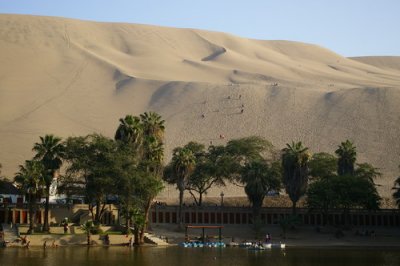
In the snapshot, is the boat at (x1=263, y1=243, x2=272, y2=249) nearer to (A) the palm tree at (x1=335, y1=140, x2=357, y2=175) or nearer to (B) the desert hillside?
(A) the palm tree at (x1=335, y1=140, x2=357, y2=175)

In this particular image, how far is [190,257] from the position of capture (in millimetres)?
62250

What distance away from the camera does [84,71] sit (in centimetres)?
18212

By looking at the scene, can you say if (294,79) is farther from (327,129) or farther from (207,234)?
(207,234)

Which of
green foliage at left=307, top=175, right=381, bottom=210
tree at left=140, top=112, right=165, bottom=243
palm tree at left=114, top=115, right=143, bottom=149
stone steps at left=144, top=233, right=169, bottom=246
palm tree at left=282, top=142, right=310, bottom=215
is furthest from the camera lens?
palm tree at left=282, top=142, right=310, bottom=215

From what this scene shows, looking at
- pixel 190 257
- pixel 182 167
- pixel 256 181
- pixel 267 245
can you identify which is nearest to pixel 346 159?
pixel 256 181

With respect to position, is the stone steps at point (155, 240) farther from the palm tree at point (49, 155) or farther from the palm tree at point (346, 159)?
the palm tree at point (346, 159)

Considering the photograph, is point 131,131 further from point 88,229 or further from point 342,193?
point 342,193

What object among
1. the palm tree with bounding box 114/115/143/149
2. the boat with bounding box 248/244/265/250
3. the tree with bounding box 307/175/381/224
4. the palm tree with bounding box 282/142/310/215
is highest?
the palm tree with bounding box 114/115/143/149

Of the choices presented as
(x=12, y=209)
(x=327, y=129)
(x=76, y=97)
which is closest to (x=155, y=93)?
(x=76, y=97)

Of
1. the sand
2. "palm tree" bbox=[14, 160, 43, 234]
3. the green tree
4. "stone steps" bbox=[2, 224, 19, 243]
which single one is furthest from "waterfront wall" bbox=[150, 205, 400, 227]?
"palm tree" bbox=[14, 160, 43, 234]

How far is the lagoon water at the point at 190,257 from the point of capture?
57159mm

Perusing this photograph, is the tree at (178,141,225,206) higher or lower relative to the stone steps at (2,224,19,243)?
higher

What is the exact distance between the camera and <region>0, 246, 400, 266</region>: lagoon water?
57.2 metres

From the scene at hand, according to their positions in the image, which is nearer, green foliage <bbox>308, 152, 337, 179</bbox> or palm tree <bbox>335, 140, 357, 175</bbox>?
palm tree <bbox>335, 140, 357, 175</bbox>
